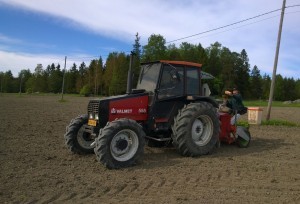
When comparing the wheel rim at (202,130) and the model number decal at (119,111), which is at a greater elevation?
the model number decal at (119,111)

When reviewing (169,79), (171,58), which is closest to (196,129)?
(169,79)

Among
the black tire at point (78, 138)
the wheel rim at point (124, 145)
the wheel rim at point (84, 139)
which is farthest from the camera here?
the wheel rim at point (84, 139)

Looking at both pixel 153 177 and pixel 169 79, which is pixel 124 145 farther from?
pixel 169 79

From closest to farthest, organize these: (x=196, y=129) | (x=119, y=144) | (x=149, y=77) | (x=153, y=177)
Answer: (x=153, y=177), (x=119, y=144), (x=149, y=77), (x=196, y=129)

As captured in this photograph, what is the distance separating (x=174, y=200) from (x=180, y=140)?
143 inches

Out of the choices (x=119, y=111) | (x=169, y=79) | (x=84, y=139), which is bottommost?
(x=84, y=139)

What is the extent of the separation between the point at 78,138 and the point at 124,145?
189cm

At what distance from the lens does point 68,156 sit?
32.1 feet

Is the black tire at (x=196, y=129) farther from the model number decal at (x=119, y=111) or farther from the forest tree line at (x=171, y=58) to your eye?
the forest tree line at (x=171, y=58)

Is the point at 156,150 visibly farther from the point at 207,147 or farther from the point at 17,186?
the point at 17,186

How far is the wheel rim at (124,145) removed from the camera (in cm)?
870

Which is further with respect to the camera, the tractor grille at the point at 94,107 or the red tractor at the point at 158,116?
the tractor grille at the point at 94,107

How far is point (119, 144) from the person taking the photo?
873cm

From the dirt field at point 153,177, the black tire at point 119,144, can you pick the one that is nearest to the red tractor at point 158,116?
the black tire at point 119,144
